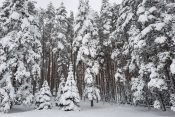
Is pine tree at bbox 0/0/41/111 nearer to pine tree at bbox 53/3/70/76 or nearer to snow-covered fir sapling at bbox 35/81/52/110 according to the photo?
snow-covered fir sapling at bbox 35/81/52/110

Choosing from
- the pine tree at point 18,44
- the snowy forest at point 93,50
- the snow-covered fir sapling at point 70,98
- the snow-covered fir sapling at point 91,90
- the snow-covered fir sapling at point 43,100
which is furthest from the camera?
the snow-covered fir sapling at point 91,90

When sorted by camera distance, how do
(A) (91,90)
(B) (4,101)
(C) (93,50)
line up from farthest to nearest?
(C) (93,50)
(A) (91,90)
(B) (4,101)

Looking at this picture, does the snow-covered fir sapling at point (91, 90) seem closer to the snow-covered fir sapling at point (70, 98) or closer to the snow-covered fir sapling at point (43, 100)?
the snow-covered fir sapling at point (70, 98)

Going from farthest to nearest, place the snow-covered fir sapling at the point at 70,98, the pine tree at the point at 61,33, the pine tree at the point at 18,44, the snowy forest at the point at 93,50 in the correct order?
the pine tree at the point at 61,33 → the snow-covered fir sapling at the point at 70,98 → the pine tree at the point at 18,44 → the snowy forest at the point at 93,50

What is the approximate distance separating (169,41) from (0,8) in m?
18.3

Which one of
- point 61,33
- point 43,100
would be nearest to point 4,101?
point 43,100

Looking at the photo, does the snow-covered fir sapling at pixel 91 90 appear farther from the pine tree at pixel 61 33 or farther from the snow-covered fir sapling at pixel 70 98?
the pine tree at pixel 61 33

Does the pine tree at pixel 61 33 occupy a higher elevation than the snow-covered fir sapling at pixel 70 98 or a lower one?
higher

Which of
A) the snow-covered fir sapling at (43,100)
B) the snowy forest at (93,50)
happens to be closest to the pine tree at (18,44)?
the snowy forest at (93,50)

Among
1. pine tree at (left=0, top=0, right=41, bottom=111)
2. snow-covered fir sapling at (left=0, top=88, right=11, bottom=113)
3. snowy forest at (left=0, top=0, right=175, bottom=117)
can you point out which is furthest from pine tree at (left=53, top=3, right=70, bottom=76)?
snow-covered fir sapling at (left=0, top=88, right=11, bottom=113)

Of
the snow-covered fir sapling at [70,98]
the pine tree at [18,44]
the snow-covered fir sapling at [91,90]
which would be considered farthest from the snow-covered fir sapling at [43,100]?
the snow-covered fir sapling at [91,90]

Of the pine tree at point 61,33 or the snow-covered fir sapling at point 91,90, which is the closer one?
the snow-covered fir sapling at point 91,90

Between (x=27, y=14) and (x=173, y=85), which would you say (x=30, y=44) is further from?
(x=173, y=85)

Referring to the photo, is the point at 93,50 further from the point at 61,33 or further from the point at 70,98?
the point at 61,33
